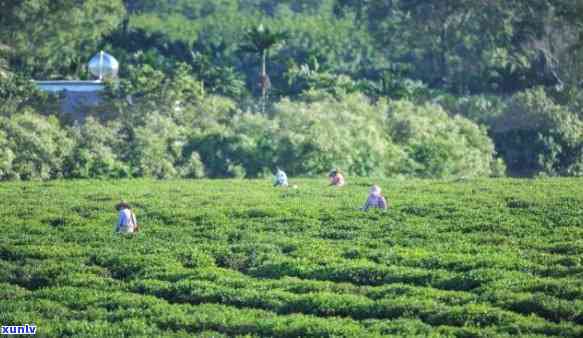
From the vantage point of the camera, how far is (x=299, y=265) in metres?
28.4

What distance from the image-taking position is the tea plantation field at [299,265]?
2367 cm

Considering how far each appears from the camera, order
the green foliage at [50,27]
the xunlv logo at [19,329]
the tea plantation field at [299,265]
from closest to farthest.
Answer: the xunlv logo at [19,329] → the tea plantation field at [299,265] → the green foliage at [50,27]

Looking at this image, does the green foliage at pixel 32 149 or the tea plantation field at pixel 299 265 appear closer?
the tea plantation field at pixel 299 265

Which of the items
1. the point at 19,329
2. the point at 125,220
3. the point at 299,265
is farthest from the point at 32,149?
the point at 19,329

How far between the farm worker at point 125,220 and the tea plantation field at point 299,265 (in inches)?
17.4

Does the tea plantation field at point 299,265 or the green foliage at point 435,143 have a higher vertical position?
the green foliage at point 435,143

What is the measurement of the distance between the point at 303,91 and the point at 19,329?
153 ft

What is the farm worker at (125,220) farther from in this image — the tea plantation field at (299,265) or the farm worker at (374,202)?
the farm worker at (374,202)

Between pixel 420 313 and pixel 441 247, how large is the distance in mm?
6392

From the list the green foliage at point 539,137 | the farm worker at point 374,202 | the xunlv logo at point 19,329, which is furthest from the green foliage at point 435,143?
the xunlv logo at point 19,329

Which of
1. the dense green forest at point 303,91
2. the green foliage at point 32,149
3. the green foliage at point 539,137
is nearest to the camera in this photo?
the green foliage at point 32,149

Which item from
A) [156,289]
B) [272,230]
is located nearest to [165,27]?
[272,230]

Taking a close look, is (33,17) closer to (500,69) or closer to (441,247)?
(500,69)

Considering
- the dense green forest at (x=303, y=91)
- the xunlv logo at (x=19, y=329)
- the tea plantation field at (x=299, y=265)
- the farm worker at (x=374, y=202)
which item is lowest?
the xunlv logo at (x=19, y=329)
